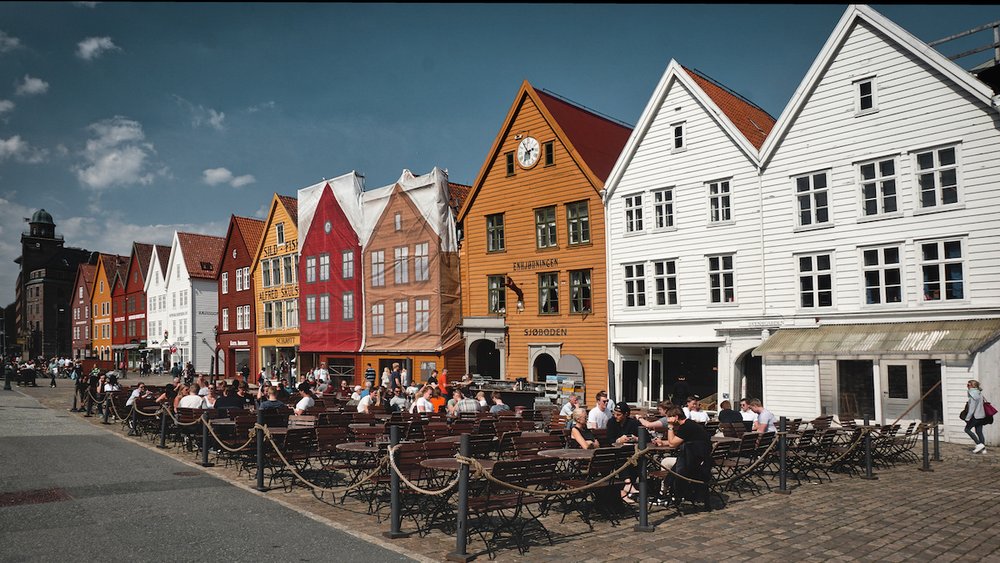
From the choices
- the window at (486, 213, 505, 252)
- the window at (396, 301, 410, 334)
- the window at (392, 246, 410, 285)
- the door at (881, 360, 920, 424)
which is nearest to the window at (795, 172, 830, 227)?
the door at (881, 360, 920, 424)

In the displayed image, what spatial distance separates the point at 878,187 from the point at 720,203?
5.35 meters

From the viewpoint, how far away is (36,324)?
107 m

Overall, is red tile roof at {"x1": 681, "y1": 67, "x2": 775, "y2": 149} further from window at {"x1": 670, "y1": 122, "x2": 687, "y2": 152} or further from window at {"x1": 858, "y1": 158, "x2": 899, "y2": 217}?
window at {"x1": 858, "y1": 158, "x2": 899, "y2": 217}

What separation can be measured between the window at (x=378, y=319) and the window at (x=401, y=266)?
6.81 feet

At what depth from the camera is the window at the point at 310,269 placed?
45250mm

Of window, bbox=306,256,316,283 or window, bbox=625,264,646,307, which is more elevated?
window, bbox=306,256,316,283

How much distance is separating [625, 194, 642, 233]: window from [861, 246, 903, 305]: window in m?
8.47

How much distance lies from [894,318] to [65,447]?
74.1 feet

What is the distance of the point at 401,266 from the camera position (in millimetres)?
38531

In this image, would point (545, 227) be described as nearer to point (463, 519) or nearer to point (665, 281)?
point (665, 281)

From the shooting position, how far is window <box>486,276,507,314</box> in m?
33.5

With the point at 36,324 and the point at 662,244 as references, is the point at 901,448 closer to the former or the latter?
the point at 662,244

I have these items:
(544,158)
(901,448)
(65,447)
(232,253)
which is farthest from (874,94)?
(232,253)

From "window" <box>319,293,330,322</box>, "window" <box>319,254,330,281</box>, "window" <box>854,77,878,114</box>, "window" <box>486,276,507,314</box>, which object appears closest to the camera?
"window" <box>854,77,878,114</box>
